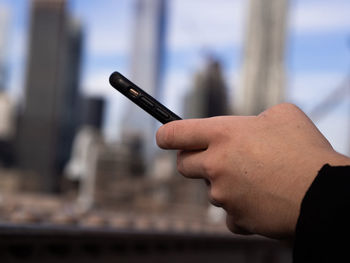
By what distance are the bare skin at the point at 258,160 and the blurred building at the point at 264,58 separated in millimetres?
169867

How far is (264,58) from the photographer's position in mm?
190125

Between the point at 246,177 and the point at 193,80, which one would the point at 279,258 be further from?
the point at 193,80

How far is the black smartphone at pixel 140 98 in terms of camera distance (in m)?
1.45

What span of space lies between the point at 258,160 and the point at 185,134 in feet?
0.65

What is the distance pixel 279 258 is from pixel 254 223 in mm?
7938

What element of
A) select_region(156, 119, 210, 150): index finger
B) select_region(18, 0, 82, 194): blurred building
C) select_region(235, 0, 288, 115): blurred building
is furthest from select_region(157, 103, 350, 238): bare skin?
select_region(235, 0, 288, 115): blurred building

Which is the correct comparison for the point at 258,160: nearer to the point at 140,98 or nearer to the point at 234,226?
the point at 234,226

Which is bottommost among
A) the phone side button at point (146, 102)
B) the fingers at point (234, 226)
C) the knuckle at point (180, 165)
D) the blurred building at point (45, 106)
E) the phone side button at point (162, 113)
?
the fingers at point (234, 226)

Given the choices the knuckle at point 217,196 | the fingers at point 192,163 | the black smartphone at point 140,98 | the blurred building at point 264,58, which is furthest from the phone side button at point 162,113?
the blurred building at point 264,58

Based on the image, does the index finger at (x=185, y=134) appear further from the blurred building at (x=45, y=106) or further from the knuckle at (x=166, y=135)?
the blurred building at (x=45, y=106)

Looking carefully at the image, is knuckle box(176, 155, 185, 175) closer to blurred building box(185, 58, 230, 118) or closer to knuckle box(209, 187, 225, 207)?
knuckle box(209, 187, 225, 207)

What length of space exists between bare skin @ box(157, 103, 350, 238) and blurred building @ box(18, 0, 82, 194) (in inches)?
5196

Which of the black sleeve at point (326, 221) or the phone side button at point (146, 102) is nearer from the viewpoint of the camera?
the black sleeve at point (326, 221)

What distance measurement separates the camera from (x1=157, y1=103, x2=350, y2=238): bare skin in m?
1.28
